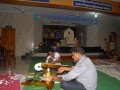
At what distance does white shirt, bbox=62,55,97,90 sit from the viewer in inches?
133

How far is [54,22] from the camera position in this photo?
47.2 feet

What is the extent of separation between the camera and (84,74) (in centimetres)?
341

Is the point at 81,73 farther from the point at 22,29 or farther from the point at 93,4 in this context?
the point at 22,29

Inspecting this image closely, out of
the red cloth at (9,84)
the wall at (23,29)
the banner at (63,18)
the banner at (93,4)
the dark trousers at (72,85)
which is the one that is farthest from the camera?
the wall at (23,29)

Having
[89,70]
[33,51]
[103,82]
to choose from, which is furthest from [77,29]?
[89,70]

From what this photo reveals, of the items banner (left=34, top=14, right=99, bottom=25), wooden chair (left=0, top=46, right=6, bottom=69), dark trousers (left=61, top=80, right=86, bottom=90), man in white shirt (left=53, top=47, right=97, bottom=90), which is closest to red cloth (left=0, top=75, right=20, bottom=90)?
dark trousers (left=61, top=80, right=86, bottom=90)

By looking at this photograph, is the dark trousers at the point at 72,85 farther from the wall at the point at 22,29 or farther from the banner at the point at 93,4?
the wall at the point at 22,29

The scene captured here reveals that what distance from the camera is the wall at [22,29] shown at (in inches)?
523

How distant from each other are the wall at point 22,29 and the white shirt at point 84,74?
405 inches

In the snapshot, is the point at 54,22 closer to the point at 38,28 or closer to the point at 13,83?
the point at 38,28

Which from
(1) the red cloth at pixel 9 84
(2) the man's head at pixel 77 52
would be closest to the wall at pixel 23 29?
(1) the red cloth at pixel 9 84

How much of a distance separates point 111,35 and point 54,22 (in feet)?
16.3

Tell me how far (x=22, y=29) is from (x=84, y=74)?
10.6 metres

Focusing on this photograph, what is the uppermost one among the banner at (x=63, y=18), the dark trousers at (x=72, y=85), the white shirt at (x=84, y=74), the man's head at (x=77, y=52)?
the banner at (x=63, y=18)
